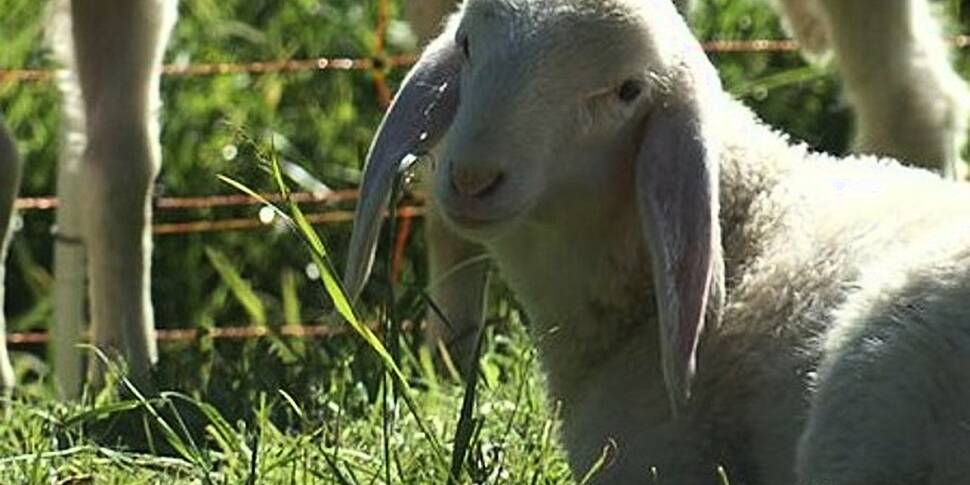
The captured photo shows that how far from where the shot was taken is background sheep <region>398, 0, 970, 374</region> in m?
7.68

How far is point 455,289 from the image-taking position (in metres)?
7.02

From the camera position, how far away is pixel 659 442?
4.88 m

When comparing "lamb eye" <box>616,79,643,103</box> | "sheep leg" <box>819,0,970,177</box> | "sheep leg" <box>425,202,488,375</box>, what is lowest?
"sheep leg" <box>425,202,488,375</box>

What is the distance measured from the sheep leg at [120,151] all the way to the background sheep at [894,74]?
1619mm

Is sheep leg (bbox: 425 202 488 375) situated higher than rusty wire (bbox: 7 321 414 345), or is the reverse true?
sheep leg (bbox: 425 202 488 375)

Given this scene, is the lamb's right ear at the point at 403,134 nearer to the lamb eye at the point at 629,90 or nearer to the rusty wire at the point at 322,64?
the lamb eye at the point at 629,90

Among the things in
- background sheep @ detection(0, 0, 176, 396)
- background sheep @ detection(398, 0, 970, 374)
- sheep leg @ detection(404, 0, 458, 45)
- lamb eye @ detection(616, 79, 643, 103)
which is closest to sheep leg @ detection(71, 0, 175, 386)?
background sheep @ detection(0, 0, 176, 396)

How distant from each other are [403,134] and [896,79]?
301 centimetres

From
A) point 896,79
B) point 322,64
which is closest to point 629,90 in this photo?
point 896,79

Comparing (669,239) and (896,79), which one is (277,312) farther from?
(669,239)

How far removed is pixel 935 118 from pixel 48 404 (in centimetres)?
246

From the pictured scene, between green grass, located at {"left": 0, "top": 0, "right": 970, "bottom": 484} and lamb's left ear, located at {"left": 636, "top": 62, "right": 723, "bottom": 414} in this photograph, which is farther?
green grass, located at {"left": 0, "top": 0, "right": 970, "bottom": 484}

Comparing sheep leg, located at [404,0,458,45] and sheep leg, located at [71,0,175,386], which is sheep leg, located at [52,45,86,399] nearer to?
sheep leg, located at [71,0,175,386]

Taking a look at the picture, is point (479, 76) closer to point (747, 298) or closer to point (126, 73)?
point (747, 298)
